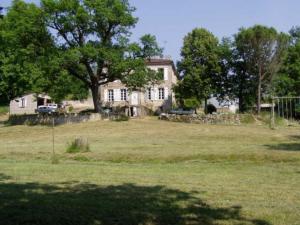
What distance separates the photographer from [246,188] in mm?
10320

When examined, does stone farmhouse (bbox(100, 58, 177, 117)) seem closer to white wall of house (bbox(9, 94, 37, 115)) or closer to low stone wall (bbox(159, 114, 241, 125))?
white wall of house (bbox(9, 94, 37, 115))

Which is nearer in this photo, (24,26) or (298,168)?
(298,168)

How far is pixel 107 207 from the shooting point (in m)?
7.96

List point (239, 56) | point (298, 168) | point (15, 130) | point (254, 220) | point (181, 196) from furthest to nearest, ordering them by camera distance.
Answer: point (239, 56), point (15, 130), point (298, 168), point (181, 196), point (254, 220)

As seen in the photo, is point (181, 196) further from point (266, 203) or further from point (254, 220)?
point (254, 220)

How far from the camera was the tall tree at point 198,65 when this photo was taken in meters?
62.1

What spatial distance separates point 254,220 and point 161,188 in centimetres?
326

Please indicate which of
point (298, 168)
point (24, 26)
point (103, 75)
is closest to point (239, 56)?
point (103, 75)

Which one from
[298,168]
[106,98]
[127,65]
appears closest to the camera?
[298,168]

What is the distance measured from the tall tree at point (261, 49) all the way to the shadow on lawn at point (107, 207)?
1894 inches

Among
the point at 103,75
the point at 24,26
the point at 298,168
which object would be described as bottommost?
the point at 298,168

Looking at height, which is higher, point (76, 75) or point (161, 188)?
point (76, 75)

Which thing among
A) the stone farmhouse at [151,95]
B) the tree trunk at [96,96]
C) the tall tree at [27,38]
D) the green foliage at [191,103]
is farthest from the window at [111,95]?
the tree trunk at [96,96]

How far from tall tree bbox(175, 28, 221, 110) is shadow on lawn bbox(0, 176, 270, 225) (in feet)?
172
